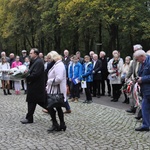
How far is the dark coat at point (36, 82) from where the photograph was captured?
8.02 metres

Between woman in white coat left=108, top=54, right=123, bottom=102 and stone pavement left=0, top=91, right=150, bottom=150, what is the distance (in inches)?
82.3

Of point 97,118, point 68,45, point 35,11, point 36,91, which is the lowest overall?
point 97,118

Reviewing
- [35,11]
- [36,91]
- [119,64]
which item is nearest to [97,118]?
[36,91]

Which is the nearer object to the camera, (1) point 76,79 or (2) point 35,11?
(1) point 76,79

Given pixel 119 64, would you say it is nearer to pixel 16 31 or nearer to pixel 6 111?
pixel 6 111

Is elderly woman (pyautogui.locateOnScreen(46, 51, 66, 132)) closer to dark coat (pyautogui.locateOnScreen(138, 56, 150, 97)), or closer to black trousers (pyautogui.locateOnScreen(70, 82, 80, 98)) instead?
dark coat (pyautogui.locateOnScreen(138, 56, 150, 97))

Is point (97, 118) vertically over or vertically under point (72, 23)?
under

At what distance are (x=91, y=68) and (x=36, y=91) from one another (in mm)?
4860

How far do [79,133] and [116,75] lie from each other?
5.33 meters

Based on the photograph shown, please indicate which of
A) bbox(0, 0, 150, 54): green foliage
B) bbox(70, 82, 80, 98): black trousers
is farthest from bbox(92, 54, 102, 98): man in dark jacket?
bbox(0, 0, 150, 54): green foliage

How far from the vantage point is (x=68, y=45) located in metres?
41.3

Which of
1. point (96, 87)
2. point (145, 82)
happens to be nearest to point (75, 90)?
point (96, 87)

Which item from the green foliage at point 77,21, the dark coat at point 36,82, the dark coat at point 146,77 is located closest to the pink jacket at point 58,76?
the dark coat at point 36,82

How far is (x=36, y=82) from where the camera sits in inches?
319
